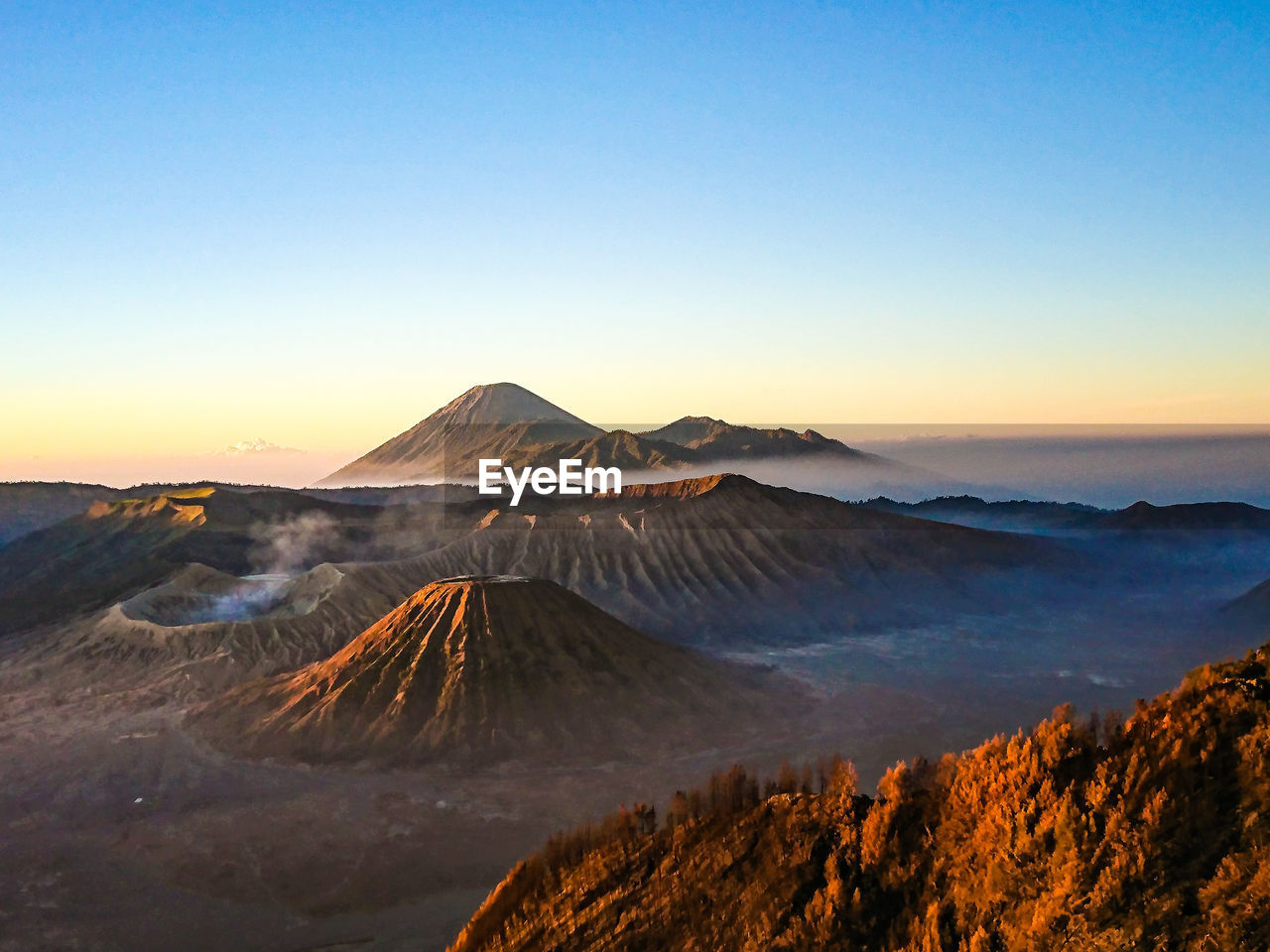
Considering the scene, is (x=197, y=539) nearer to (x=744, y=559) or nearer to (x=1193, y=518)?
(x=744, y=559)

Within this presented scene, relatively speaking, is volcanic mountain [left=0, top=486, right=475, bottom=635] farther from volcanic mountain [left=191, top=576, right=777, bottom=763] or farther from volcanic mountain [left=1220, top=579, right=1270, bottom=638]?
volcanic mountain [left=1220, top=579, right=1270, bottom=638]

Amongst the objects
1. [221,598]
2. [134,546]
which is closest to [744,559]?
[221,598]

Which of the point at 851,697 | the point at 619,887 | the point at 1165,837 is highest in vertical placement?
the point at 1165,837

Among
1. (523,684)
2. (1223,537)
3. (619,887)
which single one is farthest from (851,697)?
(1223,537)

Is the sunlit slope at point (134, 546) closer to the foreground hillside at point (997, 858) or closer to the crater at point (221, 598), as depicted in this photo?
the crater at point (221, 598)

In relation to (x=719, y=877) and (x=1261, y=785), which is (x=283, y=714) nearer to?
(x=719, y=877)

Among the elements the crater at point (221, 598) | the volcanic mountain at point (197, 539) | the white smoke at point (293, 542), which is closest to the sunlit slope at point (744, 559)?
the crater at point (221, 598)
